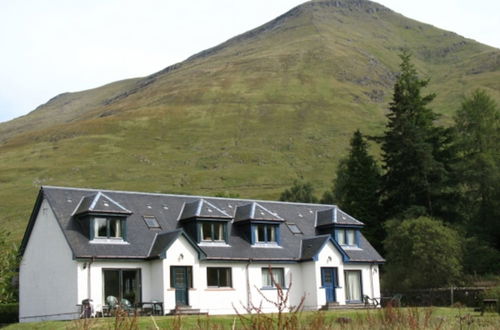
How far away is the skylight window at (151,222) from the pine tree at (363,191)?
1007 inches

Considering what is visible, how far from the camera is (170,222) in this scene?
39094mm

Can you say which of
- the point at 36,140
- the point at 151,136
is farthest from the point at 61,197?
the point at 36,140

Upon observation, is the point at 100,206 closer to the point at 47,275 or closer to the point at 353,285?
the point at 47,275

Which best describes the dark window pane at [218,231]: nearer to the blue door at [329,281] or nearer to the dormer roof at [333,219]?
the blue door at [329,281]

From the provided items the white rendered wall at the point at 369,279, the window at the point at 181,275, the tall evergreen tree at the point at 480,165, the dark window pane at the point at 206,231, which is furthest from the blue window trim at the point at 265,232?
the tall evergreen tree at the point at 480,165

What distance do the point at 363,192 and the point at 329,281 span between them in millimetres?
21625

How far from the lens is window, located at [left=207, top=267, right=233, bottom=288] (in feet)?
123

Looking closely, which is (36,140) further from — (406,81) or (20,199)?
(406,81)

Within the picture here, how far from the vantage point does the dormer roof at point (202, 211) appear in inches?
1508

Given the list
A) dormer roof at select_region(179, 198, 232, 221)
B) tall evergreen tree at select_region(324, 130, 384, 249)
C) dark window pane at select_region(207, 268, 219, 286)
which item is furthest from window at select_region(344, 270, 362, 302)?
tall evergreen tree at select_region(324, 130, 384, 249)

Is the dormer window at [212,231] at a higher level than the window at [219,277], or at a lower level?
higher

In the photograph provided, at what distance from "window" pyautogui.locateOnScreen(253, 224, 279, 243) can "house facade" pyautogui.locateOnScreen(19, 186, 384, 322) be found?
0.19ft

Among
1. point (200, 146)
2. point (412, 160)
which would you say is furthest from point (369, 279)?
point (200, 146)

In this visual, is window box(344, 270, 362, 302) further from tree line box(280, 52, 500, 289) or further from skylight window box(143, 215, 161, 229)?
skylight window box(143, 215, 161, 229)
